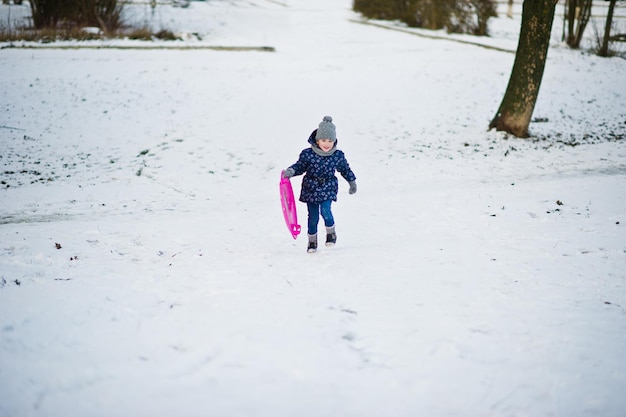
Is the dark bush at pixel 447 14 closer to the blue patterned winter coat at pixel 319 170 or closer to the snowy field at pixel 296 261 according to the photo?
the snowy field at pixel 296 261

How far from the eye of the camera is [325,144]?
4328 millimetres

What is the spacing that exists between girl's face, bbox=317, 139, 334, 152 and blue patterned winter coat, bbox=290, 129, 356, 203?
0.03m

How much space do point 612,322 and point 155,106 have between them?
1031cm

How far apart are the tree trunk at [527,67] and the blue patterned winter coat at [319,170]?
19.6 ft

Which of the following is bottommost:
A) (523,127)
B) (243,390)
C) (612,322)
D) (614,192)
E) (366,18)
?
(243,390)

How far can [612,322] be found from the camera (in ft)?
11.1

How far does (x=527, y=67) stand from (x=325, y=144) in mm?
6268

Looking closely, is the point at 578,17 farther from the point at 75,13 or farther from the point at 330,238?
the point at 75,13

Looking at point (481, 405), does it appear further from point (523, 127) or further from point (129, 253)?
point (523, 127)

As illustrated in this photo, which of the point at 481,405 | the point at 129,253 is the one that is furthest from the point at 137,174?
the point at 481,405

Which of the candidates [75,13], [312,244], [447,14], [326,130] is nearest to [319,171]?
[326,130]

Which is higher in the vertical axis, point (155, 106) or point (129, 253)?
point (155, 106)

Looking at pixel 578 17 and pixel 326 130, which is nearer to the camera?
pixel 326 130

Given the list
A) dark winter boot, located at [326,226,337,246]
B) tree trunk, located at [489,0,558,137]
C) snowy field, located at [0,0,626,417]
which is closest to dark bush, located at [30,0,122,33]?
snowy field, located at [0,0,626,417]
